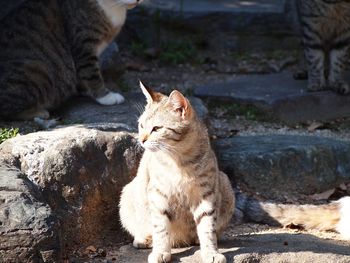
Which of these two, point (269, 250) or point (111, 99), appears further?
point (111, 99)

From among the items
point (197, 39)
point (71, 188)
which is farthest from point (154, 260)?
point (197, 39)

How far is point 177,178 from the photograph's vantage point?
Answer: 16.6ft

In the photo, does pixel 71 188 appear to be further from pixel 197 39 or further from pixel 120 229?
pixel 197 39

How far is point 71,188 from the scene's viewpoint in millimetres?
5605

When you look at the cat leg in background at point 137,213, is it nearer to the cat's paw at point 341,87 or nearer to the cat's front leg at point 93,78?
the cat's front leg at point 93,78

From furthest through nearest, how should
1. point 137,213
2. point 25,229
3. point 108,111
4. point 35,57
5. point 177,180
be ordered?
point 35,57, point 108,111, point 137,213, point 177,180, point 25,229

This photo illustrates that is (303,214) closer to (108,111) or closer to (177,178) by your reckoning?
(177,178)

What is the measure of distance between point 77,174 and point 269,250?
1.54 meters

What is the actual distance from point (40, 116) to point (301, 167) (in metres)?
2.60

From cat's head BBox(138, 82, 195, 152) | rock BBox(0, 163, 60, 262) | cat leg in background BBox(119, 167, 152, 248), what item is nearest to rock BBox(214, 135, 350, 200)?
cat leg in background BBox(119, 167, 152, 248)


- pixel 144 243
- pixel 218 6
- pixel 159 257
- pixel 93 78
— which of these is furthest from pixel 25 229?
pixel 218 6

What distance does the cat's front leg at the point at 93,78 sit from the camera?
7695 millimetres

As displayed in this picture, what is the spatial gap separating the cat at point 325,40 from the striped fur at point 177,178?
4.04m

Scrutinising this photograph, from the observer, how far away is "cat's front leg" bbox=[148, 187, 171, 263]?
16.6 feet
